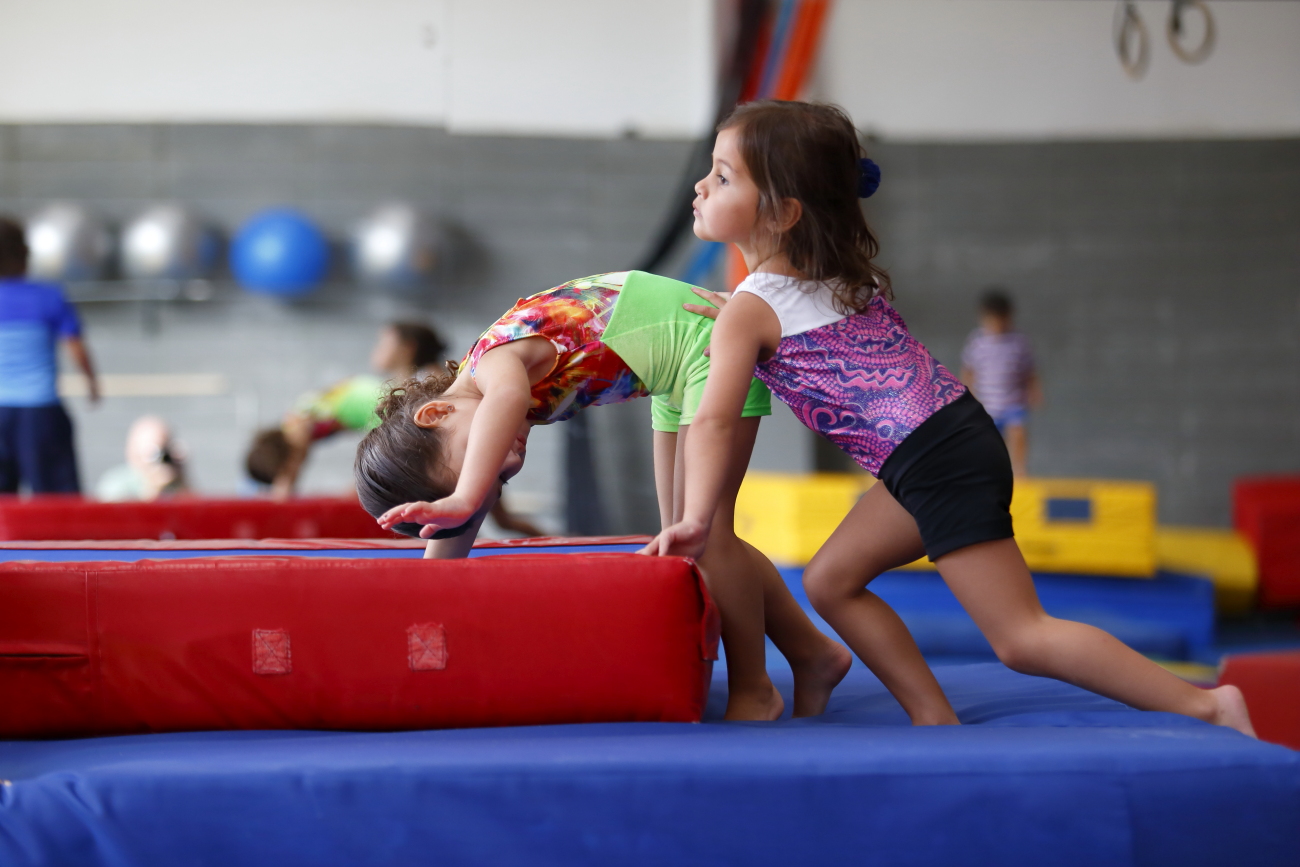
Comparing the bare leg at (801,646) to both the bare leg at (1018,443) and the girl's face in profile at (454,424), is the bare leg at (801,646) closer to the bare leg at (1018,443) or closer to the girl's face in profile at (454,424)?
the girl's face in profile at (454,424)

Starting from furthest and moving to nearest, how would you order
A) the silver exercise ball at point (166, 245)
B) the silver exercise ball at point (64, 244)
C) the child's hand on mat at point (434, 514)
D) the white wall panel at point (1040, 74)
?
the white wall panel at point (1040, 74)
the silver exercise ball at point (166, 245)
the silver exercise ball at point (64, 244)
the child's hand on mat at point (434, 514)

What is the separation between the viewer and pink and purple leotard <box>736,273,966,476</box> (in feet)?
4.38

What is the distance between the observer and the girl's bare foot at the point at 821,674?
1491mm

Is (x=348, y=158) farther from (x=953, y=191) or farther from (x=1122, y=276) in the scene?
(x=1122, y=276)

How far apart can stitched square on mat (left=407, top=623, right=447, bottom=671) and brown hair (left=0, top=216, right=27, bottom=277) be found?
3.16 metres

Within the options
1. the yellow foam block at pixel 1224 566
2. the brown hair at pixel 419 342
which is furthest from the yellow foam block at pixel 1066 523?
the brown hair at pixel 419 342

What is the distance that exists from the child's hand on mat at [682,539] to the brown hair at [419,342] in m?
2.44

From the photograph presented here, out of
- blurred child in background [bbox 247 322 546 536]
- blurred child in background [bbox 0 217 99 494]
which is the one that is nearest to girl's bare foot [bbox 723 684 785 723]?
blurred child in background [bbox 247 322 546 536]

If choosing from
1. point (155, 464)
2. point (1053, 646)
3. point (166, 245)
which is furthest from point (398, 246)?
point (1053, 646)

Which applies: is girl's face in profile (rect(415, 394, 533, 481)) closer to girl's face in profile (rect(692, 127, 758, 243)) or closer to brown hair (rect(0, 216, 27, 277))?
girl's face in profile (rect(692, 127, 758, 243))

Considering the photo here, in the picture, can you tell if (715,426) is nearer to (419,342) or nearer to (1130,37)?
(419,342)

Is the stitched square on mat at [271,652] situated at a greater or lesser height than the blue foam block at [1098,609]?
greater

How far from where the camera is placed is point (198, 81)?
5.99 meters

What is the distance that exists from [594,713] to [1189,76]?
6.42 metres
